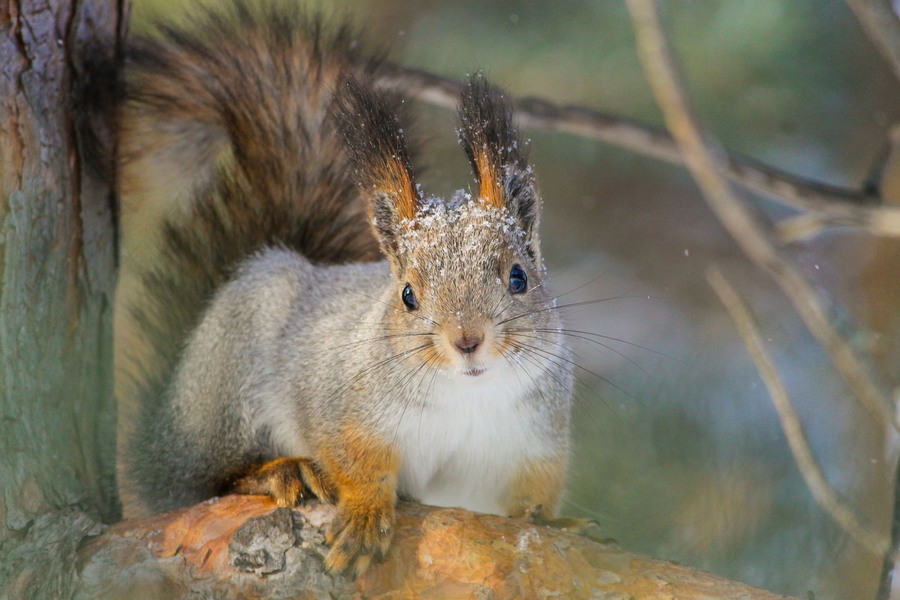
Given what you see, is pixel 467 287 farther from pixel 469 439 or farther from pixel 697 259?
pixel 697 259

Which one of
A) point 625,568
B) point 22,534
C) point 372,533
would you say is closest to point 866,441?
point 625,568

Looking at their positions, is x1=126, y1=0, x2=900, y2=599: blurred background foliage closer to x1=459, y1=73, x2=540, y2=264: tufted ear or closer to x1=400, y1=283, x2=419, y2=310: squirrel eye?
x1=459, y1=73, x2=540, y2=264: tufted ear

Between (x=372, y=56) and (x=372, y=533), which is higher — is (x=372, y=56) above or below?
above

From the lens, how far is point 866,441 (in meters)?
3.19

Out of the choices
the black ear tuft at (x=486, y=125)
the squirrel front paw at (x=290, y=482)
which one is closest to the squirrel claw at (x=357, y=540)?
the squirrel front paw at (x=290, y=482)

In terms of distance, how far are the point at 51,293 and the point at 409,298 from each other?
0.89 metres

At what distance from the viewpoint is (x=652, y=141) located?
2451mm

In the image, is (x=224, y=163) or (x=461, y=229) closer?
(x=461, y=229)

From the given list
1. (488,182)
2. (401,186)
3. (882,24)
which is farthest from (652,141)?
(401,186)

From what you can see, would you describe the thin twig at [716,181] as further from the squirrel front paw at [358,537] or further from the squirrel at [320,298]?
the squirrel front paw at [358,537]

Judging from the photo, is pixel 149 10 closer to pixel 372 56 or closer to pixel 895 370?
pixel 372 56

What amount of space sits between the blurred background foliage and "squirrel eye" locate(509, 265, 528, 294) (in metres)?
0.85

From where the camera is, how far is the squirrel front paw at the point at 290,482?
1890 mm

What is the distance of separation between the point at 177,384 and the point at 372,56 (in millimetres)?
1032
